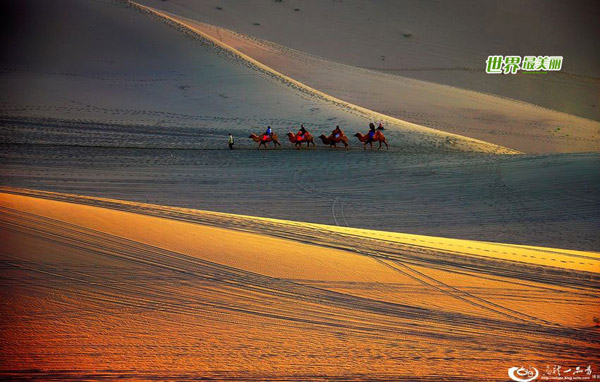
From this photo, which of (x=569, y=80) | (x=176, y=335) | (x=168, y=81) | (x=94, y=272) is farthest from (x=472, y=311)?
(x=569, y=80)

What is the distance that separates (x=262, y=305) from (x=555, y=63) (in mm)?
43488

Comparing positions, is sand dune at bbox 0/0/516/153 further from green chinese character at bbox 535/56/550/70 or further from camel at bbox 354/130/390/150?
green chinese character at bbox 535/56/550/70

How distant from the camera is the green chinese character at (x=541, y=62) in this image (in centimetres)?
4340

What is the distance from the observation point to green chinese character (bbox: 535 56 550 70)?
4340 centimetres

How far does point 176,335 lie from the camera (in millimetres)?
5320

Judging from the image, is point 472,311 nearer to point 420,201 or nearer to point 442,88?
point 420,201

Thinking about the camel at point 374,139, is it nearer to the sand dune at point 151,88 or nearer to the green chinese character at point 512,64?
the sand dune at point 151,88

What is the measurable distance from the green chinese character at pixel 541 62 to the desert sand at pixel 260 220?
388 inches

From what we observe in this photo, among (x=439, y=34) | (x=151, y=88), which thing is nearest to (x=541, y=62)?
(x=439, y=34)

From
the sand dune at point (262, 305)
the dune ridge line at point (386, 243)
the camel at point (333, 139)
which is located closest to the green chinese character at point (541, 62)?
the camel at point (333, 139)

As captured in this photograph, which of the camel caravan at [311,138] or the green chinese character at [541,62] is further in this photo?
the green chinese character at [541,62]

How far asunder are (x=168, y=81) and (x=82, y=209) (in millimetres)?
18082

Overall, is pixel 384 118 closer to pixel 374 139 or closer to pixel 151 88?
pixel 374 139

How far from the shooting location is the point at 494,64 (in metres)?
42.3
